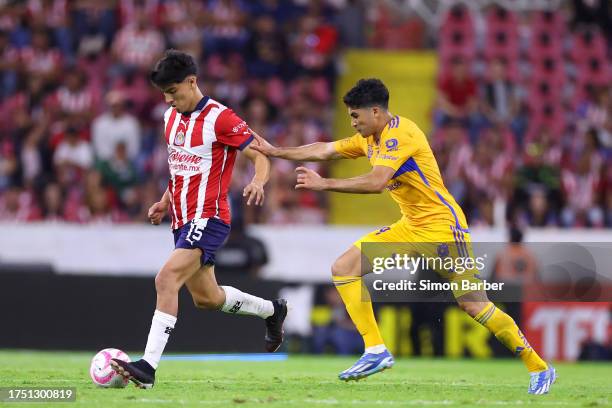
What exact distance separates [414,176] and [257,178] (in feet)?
4.14

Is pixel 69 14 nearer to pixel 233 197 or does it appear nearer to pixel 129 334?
pixel 233 197

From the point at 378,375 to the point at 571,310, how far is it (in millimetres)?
5672

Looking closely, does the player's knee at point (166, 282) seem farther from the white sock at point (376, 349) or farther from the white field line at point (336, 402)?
the white sock at point (376, 349)

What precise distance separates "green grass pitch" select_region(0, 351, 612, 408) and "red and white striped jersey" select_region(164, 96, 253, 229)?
1.35 metres

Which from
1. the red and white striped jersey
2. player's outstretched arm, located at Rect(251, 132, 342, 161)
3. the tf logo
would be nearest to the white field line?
the red and white striped jersey

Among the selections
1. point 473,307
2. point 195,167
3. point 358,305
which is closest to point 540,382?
point 473,307

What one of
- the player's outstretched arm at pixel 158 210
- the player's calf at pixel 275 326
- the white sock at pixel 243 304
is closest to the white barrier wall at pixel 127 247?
the player's calf at pixel 275 326

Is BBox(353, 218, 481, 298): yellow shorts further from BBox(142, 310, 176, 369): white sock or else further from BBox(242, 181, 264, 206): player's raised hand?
BBox(142, 310, 176, 369): white sock

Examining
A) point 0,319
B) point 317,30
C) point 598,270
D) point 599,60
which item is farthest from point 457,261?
point 599,60

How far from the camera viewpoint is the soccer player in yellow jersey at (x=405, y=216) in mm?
8562

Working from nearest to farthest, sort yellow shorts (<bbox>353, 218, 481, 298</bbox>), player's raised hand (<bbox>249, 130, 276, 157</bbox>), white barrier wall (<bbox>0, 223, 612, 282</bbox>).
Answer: player's raised hand (<bbox>249, 130, 276, 157</bbox>) < yellow shorts (<bbox>353, 218, 481, 298</bbox>) < white barrier wall (<bbox>0, 223, 612, 282</bbox>)

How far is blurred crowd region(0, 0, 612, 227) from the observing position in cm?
1717

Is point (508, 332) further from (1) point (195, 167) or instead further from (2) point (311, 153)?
(1) point (195, 167)

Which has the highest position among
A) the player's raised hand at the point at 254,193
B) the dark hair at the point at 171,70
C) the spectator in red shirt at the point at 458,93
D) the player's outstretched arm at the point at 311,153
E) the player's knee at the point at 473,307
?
the spectator in red shirt at the point at 458,93
